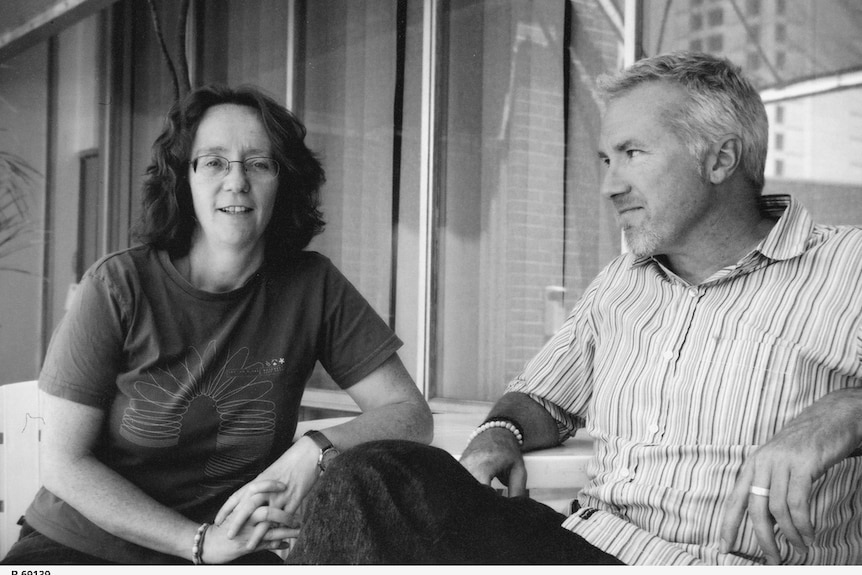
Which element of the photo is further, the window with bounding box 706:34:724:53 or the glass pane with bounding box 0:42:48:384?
the glass pane with bounding box 0:42:48:384

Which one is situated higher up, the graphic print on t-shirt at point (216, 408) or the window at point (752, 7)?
the window at point (752, 7)

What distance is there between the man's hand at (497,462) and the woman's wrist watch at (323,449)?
0.82ft

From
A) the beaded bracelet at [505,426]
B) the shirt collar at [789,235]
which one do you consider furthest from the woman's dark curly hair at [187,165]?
the shirt collar at [789,235]

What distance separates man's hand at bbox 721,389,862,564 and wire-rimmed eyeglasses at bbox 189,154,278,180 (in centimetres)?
104

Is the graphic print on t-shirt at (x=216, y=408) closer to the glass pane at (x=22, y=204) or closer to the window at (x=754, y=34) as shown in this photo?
the window at (x=754, y=34)

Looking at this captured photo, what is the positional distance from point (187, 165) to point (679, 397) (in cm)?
106

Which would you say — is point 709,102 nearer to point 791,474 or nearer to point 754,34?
A: point 791,474

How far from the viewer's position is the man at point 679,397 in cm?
124

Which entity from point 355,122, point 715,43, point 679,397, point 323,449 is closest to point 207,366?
point 323,449

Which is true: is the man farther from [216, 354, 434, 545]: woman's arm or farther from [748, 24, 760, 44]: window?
[748, 24, 760, 44]: window

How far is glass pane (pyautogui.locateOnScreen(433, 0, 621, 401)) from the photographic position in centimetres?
347

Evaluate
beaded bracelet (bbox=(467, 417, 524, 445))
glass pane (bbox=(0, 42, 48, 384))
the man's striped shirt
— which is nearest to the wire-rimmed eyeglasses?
beaded bracelet (bbox=(467, 417, 524, 445))

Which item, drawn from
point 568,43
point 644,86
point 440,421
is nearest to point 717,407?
point 644,86

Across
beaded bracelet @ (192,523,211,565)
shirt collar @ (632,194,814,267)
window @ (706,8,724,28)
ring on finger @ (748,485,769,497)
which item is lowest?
beaded bracelet @ (192,523,211,565)
